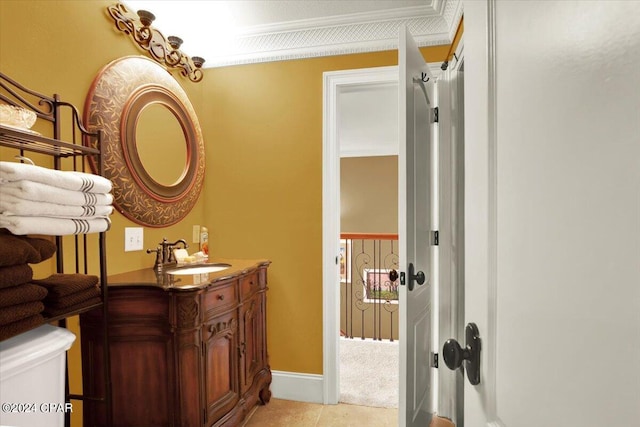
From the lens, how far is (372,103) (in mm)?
4277

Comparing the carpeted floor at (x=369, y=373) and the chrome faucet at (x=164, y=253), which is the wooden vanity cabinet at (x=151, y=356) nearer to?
the chrome faucet at (x=164, y=253)

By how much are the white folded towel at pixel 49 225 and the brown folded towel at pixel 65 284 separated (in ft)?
0.62

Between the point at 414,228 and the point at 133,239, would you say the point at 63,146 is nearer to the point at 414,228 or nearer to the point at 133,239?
the point at 133,239

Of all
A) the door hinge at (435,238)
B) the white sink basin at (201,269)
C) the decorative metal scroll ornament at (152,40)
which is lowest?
the white sink basin at (201,269)

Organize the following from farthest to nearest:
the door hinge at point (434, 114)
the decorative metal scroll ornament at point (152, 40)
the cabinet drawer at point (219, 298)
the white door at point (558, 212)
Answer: the door hinge at point (434, 114) → the decorative metal scroll ornament at point (152, 40) → the cabinet drawer at point (219, 298) → the white door at point (558, 212)

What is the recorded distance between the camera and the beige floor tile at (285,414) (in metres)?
2.19

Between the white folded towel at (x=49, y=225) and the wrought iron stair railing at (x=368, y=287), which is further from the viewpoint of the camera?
the wrought iron stair railing at (x=368, y=287)

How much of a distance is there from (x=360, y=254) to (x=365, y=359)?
3.62 m

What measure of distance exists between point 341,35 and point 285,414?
2.68m

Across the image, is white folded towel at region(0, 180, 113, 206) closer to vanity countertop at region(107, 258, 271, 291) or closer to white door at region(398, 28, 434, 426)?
vanity countertop at region(107, 258, 271, 291)

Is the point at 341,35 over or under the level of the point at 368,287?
over

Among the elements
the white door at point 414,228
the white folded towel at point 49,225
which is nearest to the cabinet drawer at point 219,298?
the white folded towel at point 49,225

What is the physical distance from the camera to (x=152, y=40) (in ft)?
6.92

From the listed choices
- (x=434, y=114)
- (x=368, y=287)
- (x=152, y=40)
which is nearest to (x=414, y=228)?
(x=434, y=114)
